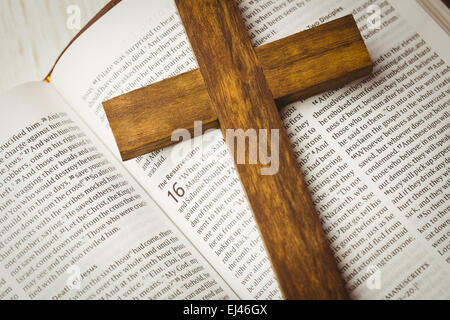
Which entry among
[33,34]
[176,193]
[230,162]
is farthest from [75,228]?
[33,34]

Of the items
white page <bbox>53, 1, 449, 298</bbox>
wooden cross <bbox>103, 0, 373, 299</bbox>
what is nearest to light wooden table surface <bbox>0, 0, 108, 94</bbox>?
white page <bbox>53, 1, 449, 298</bbox>

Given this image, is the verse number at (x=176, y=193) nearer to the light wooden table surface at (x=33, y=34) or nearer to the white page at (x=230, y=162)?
the white page at (x=230, y=162)

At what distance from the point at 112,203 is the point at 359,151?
1.40 ft

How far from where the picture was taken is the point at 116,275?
1.96 feet

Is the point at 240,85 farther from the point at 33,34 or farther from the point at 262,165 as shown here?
the point at 33,34

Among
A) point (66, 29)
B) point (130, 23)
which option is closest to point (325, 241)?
point (130, 23)

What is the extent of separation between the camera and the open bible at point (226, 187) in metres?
0.57

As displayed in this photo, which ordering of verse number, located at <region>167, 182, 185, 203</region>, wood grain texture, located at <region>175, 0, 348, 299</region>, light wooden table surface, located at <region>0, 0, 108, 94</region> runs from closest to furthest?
1. wood grain texture, located at <region>175, 0, 348, 299</region>
2. verse number, located at <region>167, 182, 185, 203</region>
3. light wooden table surface, located at <region>0, 0, 108, 94</region>

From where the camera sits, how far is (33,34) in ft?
2.77

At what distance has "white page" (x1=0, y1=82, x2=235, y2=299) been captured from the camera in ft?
1.96

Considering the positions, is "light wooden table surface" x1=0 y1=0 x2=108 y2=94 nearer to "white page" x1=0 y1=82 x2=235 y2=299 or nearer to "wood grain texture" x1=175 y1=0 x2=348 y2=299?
"white page" x1=0 y1=82 x2=235 y2=299

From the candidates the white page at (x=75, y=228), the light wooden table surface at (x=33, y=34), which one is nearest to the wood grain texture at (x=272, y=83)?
the white page at (x=75, y=228)

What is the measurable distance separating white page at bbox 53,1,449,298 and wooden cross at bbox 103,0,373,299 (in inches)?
2.5
